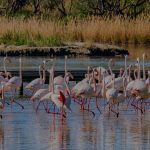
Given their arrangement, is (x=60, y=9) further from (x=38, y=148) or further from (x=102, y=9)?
(x=38, y=148)

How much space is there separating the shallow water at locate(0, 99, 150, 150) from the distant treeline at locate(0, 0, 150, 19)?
27820 millimetres

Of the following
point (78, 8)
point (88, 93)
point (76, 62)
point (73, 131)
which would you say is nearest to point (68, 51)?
point (76, 62)

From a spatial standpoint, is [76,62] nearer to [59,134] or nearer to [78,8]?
[59,134]

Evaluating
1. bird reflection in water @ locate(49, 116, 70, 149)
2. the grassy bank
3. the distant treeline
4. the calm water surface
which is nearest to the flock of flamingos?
the calm water surface

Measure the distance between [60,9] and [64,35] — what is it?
1233 cm

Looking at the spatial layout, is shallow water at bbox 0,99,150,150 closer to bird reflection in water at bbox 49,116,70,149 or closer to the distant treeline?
bird reflection in water at bbox 49,116,70,149

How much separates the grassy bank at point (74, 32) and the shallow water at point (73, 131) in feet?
54.9

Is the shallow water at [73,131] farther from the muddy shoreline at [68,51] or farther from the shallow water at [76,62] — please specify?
the muddy shoreline at [68,51]

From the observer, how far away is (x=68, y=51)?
31.5 m

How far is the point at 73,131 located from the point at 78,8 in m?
33.0

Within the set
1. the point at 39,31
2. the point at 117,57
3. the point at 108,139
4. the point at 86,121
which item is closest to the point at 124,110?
the point at 86,121

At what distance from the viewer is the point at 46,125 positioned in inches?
544

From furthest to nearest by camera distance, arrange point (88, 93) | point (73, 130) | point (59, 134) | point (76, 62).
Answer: point (76, 62), point (88, 93), point (73, 130), point (59, 134)

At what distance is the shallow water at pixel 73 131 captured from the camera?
1173 centimetres
